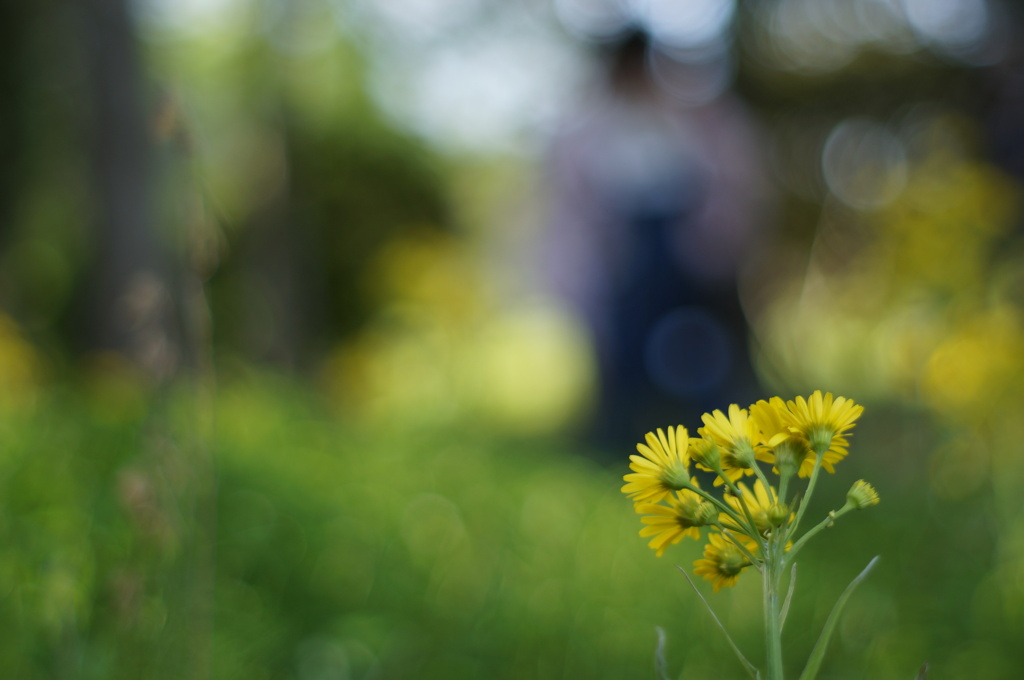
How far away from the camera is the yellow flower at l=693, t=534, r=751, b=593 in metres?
0.67

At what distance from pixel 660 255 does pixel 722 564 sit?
4224 mm

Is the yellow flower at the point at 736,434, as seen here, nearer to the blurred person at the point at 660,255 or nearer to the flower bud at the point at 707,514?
the flower bud at the point at 707,514

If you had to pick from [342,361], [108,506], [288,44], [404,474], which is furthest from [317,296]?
[108,506]

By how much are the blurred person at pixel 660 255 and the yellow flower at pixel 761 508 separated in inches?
157

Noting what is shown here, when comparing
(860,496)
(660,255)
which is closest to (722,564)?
(860,496)

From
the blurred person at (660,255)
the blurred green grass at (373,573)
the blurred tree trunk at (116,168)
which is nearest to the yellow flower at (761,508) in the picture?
the blurred green grass at (373,573)

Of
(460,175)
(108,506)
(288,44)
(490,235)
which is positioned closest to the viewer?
(108,506)

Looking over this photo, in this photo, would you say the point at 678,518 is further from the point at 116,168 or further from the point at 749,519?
the point at 116,168

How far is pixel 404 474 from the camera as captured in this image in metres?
3.04

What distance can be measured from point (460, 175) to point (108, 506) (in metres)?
13.1

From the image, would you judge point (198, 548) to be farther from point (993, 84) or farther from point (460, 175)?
point (460, 175)

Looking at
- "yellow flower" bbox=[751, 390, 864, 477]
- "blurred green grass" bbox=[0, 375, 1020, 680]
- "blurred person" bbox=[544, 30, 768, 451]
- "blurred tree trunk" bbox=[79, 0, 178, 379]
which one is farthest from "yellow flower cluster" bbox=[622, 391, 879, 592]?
"blurred person" bbox=[544, 30, 768, 451]

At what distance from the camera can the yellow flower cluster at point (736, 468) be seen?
0.63m

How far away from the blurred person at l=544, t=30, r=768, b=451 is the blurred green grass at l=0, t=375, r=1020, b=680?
5.30ft
